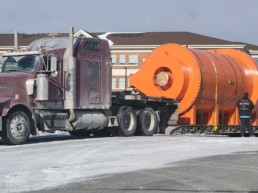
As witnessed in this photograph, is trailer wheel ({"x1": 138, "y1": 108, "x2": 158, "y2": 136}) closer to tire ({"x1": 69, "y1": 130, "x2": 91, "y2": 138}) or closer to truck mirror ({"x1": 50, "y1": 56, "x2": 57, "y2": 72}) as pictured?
tire ({"x1": 69, "y1": 130, "x2": 91, "y2": 138})

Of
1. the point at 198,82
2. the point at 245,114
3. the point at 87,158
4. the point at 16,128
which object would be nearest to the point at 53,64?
the point at 16,128

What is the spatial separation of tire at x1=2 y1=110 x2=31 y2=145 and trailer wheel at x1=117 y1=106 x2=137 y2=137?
14.2 ft

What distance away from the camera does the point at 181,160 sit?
39.5 feet

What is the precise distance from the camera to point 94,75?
18547mm

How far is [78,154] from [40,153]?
0.93m

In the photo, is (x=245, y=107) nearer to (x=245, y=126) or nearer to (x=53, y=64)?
(x=245, y=126)

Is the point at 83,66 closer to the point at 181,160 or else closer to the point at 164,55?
the point at 164,55

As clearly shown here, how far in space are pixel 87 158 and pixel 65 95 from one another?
5.50 metres

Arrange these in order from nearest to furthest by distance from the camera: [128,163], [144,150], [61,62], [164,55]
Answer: [128,163] < [144,150] < [61,62] < [164,55]

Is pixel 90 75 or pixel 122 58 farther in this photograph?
pixel 122 58

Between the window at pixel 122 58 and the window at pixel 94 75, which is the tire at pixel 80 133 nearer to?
the window at pixel 94 75

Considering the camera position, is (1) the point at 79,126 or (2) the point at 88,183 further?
(1) the point at 79,126

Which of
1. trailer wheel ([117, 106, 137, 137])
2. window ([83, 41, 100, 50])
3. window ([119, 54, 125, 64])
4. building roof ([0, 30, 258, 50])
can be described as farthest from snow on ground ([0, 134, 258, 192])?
building roof ([0, 30, 258, 50])

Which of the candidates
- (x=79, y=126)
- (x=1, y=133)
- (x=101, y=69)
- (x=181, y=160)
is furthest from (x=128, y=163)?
(x=101, y=69)
